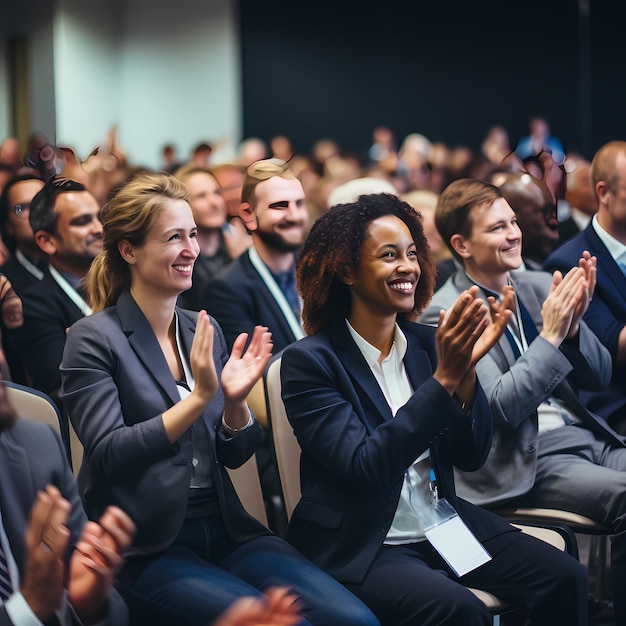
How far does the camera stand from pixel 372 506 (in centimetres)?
224

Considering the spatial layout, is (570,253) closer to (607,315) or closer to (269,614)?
(607,315)

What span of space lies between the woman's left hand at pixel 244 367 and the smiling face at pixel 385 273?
32 centimetres

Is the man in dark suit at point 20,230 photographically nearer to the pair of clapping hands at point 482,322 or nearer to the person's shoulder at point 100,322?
the person's shoulder at point 100,322

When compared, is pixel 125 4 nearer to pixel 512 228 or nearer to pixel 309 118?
pixel 309 118

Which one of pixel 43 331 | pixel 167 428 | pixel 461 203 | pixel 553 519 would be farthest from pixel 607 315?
pixel 43 331

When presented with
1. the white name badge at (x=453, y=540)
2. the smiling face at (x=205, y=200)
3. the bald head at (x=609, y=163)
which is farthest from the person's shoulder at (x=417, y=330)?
the smiling face at (x=205, y=200)

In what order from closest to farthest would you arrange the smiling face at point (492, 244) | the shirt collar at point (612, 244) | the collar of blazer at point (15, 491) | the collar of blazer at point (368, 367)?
the collar of blazer at point (15, 491)
the collar of blazer at point (368, 367)
the smiling face at point (492, 244)
the shirt collar at point (612, 244)

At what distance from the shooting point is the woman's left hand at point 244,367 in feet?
7.03

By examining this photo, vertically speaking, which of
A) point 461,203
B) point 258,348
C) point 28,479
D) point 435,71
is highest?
point 435,71

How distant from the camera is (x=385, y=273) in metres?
2.38

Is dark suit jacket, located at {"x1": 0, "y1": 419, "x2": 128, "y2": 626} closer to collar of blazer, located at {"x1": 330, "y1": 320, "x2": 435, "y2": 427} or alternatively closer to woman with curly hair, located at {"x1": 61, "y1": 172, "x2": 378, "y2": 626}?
woman with curly hair, located at {"x1": 61, "y1": 172, "x2": 378, "y2": 626}

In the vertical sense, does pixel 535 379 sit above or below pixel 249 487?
above

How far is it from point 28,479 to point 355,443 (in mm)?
745

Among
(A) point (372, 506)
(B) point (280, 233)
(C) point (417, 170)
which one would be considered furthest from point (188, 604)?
(C) point (417, 170)
